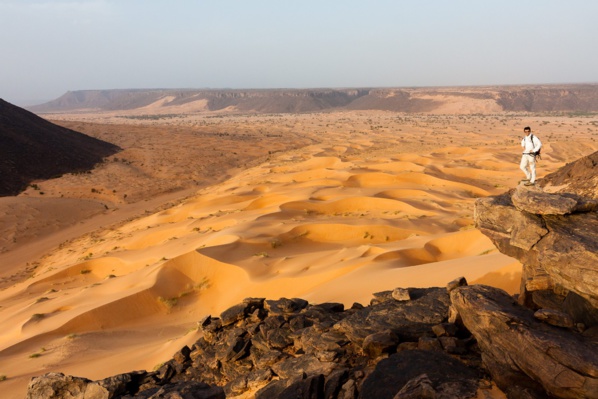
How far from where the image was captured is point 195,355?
19.5 feet

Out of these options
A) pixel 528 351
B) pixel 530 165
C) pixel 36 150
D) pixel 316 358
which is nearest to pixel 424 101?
pixel 36 150

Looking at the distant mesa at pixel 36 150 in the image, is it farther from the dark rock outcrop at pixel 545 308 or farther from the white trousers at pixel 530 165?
the dark rock outcrop at pixel 545 308

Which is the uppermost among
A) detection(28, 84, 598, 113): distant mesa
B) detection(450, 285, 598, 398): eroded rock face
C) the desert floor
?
detection(28, 84, 598, 113): distant mesa

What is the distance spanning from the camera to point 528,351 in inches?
132

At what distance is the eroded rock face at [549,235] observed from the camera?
11.3ft

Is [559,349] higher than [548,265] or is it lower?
lower

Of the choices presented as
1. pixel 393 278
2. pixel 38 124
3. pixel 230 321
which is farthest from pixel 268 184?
pixel 38 124

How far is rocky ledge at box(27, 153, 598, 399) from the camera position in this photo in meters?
3.37

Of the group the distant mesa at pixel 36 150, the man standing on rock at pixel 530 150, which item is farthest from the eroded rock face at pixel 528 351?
the distant mesa at pixel 36 150

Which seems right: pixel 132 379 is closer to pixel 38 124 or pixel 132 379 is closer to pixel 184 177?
pixel 184 177

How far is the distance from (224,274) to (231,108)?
105111 mm

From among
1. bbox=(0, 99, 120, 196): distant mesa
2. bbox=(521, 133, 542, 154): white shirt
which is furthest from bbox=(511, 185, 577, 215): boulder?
bbox=(0, 99, 120, 196): distant mesa

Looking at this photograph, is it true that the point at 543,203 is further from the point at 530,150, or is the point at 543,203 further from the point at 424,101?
the point at 424,101

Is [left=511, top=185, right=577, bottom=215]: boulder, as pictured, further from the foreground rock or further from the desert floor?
the desert floor
